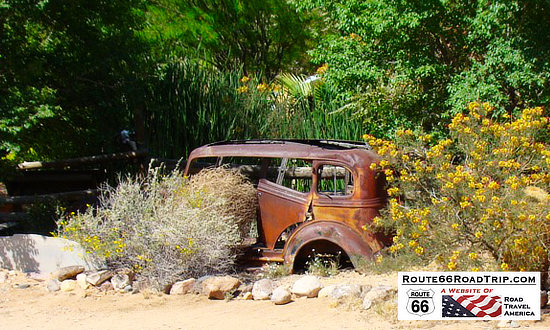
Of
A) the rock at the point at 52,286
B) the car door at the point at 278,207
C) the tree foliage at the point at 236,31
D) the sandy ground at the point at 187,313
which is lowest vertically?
the sandy ground at the point at 187,313

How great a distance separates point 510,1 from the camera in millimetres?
8648

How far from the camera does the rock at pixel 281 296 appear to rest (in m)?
6.76

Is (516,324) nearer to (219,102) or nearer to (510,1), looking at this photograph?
(510,1)

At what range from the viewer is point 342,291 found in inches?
261

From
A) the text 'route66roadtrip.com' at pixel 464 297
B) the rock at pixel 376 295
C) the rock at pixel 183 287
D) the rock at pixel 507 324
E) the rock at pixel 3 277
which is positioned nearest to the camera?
the rock at pixel 507 324

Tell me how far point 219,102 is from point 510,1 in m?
5.37

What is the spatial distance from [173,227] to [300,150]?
1.80 m

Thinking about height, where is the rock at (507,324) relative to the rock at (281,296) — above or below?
below

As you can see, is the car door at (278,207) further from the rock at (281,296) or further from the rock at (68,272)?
the rock at (68,272)

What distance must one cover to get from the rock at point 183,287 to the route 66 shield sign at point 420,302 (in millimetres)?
2509

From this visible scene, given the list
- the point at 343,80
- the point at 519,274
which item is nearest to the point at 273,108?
the point at 343,80

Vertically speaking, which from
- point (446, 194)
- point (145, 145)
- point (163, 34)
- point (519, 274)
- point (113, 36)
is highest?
point (163, 34)

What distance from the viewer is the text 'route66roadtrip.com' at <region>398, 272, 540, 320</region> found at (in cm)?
577

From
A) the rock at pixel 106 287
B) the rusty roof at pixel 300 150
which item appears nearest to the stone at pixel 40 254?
the rock at pixel 106 287
